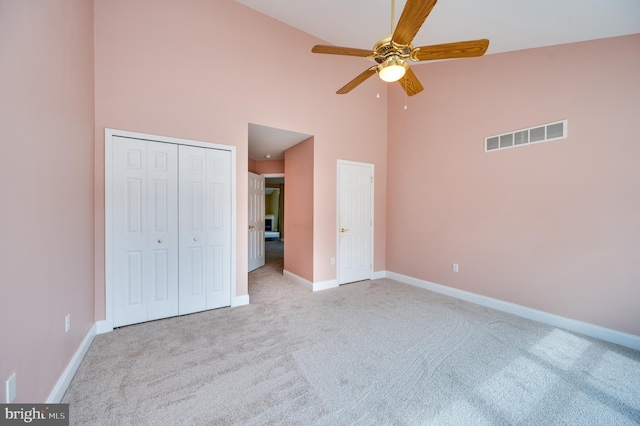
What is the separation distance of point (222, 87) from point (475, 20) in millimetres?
3145

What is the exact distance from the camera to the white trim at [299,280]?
13.1ft

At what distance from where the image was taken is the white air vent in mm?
2694

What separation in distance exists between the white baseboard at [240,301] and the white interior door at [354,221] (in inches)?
64.2

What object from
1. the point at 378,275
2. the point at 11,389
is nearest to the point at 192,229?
the point at 11,389

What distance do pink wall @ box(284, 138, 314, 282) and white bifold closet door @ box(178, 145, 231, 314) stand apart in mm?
1337

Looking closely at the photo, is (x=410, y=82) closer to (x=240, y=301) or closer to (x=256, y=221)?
(x=240, y=301)

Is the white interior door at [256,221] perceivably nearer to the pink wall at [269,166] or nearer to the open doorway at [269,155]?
the open doorway at [269,155]

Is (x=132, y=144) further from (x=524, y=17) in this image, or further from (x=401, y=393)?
(x=524, y=17)

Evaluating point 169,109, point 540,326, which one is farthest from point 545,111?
point 169,109

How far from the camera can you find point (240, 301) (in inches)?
128

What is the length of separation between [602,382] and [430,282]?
86.3 inches


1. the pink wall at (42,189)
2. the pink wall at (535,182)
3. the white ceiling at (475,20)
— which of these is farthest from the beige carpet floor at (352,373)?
the white ceiling at (475,20)

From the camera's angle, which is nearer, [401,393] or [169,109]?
[401,393]

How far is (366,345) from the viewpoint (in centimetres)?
232
